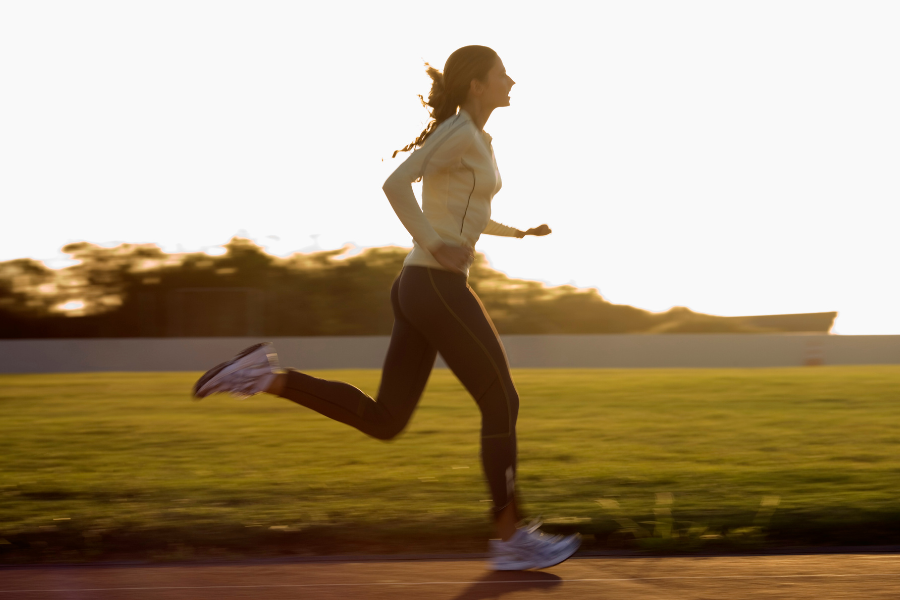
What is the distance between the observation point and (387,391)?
3215 millimetres

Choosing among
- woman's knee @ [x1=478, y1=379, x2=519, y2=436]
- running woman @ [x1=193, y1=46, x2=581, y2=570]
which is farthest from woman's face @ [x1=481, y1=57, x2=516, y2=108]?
woman's knee @ [x1=478, y1=379, x2=519, y2=436]

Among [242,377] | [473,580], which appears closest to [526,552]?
[473,580]

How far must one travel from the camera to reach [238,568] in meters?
3.31

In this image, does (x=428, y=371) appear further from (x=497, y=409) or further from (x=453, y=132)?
(x=453, y=132)

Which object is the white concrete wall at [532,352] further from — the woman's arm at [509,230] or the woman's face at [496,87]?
the woman's face at [496,87]

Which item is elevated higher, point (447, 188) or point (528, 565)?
point (447, 188)

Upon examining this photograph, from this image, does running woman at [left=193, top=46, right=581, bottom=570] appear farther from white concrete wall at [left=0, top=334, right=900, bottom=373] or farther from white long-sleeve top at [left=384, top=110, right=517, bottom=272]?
white concrete wall at [left=0, top=334, right=900, bottom=373]

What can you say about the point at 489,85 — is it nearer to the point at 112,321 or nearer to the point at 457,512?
the point at 457,512

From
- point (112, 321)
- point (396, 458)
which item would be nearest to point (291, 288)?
point (112, 321)

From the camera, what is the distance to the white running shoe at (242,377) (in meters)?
3.08

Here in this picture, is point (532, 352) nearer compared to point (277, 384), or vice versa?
point (277, 384)

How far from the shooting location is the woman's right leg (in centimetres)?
315

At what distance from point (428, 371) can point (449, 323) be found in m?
0.25

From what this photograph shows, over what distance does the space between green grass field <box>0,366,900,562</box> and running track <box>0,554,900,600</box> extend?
32cm
